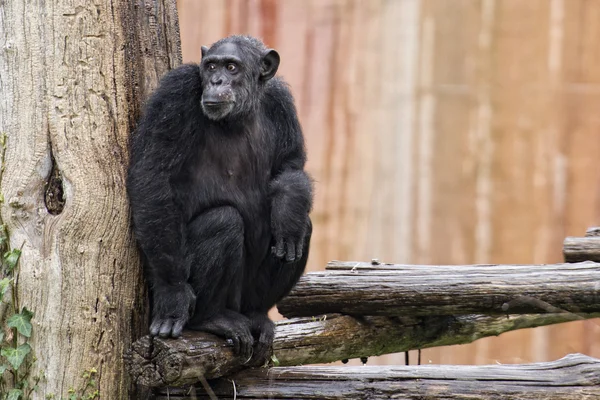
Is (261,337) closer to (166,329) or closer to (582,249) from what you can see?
(166,329)

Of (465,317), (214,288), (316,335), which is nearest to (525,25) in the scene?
(465,317)

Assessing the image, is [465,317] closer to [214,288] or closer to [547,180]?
[214,288]

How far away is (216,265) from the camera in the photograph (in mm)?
5586

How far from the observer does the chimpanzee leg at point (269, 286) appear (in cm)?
604

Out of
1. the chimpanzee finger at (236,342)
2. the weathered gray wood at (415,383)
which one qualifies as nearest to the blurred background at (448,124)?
the weathered gray wood at (415,383)

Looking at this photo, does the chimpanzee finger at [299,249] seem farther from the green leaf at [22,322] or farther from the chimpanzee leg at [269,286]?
the green leaf at [22,322]

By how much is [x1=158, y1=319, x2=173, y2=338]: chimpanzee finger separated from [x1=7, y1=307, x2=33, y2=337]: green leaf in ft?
2.31

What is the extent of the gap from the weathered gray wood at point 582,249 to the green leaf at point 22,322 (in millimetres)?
3760

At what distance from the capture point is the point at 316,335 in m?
6.51

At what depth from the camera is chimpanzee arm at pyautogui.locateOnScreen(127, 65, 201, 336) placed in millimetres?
5410

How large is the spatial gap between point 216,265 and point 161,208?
0.46 m

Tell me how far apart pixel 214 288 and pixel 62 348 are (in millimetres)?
922

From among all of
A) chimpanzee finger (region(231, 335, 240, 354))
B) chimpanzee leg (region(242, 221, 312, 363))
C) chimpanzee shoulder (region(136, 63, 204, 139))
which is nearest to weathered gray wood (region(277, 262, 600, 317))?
chimpanzee leg (region(242, 221, 312, 363))

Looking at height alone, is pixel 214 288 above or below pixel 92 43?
below
